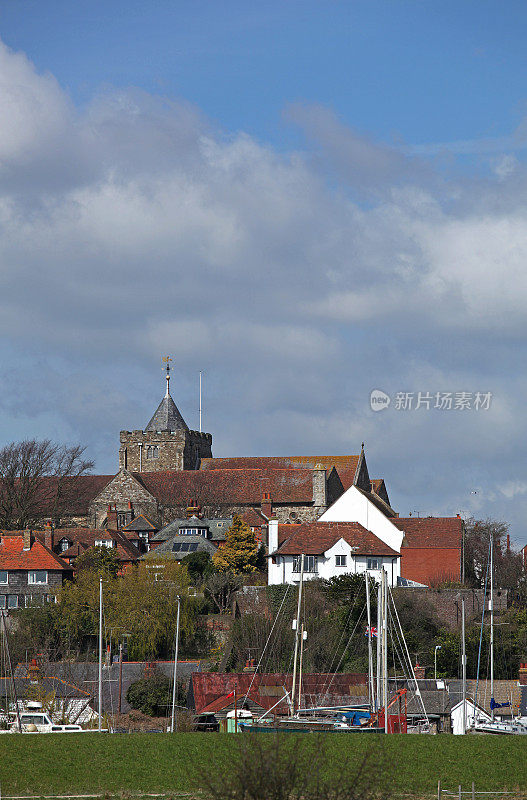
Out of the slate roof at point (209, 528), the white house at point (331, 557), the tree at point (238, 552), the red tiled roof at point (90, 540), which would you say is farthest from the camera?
the slate roof at point (209, 528)

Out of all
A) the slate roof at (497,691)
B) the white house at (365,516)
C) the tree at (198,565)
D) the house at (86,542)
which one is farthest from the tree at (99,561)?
the slate roof at (497,691)

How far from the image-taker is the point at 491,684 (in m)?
53.4

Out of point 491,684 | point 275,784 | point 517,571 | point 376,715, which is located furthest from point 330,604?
point 275,784

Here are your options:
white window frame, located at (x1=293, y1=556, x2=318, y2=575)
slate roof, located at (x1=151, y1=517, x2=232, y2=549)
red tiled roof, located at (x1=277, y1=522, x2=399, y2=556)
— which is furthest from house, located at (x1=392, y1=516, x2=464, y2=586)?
slate roof, located at (x1=151, y1=517, x2=232, y2=549)

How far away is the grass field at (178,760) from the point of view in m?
25.8

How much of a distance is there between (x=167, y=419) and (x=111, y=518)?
19603mm

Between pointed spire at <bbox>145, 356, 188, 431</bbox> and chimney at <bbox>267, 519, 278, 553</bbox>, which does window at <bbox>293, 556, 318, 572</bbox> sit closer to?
chimney at <bbox>267, 519, 278, 553</bbox>

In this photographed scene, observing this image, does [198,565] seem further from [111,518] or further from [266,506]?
[111,518]

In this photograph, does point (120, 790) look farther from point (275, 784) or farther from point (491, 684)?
point (491, 684)

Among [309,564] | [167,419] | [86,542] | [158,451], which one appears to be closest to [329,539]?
[309,564]

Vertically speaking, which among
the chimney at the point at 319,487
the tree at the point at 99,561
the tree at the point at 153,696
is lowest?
the tree at the point at 153,696

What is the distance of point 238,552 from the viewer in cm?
7531

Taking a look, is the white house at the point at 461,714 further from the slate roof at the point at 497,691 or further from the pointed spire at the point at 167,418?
the pointed spire at the point at 167,418

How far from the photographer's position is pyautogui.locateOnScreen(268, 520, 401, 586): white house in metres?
69.9
